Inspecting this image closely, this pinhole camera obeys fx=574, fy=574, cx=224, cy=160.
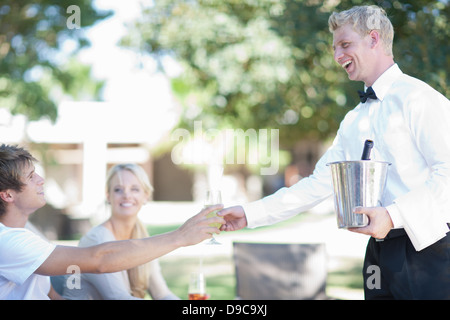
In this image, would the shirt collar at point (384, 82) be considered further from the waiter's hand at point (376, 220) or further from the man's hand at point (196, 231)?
the man's hand at point (196, 231)

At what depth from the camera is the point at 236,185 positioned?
126 ft

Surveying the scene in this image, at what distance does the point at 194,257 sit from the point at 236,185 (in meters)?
24.4

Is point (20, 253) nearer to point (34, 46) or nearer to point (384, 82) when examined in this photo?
point (384, 82)

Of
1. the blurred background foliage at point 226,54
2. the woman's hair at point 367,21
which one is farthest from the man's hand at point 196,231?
the blurred background foliage at point 226,54

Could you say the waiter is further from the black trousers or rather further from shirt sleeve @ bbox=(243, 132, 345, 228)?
shirt sleeve @ bbox=(243, 132, 345, 228)

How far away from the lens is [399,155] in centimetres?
297

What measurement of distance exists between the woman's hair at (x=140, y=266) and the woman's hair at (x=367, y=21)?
2556 mm

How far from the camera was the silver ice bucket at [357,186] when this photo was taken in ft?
8.60

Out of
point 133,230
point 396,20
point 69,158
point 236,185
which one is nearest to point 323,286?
point 133,230

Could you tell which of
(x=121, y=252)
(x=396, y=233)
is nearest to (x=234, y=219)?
(x=121, y=252)

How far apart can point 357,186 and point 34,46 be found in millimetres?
12409

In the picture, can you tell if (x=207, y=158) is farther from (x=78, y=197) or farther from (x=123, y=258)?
(x=123, y=258)

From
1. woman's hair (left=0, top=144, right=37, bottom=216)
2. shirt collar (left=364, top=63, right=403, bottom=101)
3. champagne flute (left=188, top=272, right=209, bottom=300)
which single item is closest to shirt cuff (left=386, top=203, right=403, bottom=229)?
shirt collar (left=364, top=63, right=403, bottom=101)
